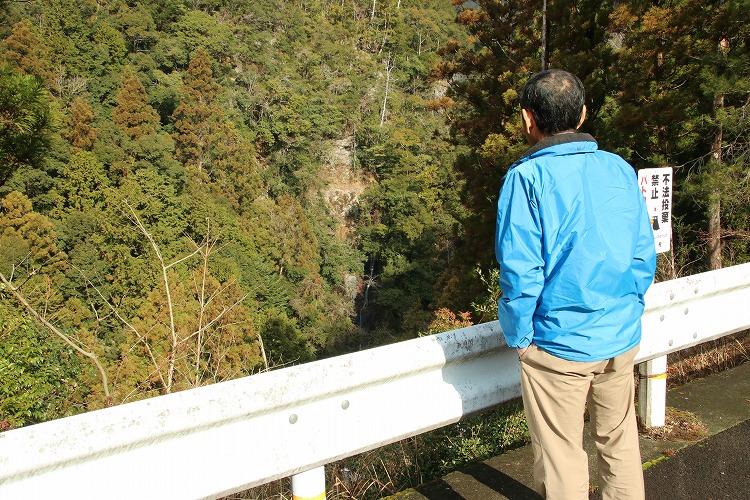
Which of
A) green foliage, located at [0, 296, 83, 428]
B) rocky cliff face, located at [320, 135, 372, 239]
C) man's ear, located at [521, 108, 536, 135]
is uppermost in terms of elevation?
man's ear, located at [521, 108, 536, 135]

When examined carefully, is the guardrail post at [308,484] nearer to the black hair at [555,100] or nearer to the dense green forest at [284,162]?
the black hair at [555,100]

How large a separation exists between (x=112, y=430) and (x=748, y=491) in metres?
1.83

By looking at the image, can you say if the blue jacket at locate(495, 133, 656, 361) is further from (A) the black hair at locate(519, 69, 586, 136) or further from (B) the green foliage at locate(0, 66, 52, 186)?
(B) the green foliage at locate(0, 66, 52, 186)

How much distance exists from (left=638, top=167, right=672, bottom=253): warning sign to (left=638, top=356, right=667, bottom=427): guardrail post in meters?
0.70

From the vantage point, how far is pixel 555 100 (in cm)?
157

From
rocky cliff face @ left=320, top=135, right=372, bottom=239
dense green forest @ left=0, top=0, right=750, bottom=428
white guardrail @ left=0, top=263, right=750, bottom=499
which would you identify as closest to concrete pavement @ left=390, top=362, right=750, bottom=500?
white guardrail @ left=0, top=263, right=750, bottom=499

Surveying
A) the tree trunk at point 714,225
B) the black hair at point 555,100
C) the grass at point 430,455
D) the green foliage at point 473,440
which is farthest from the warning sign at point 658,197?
the tree trunk at point 714,225

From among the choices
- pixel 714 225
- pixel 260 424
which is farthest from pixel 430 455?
pixel 714 225

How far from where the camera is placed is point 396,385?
1813 mm

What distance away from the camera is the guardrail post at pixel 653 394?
96.2 inches

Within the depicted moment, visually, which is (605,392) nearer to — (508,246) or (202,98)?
(508,246)

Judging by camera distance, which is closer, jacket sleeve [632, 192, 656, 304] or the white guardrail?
the white guardrail

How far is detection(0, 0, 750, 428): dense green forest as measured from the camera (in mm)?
7328

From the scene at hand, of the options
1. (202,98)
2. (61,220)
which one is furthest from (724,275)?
(202,98)
